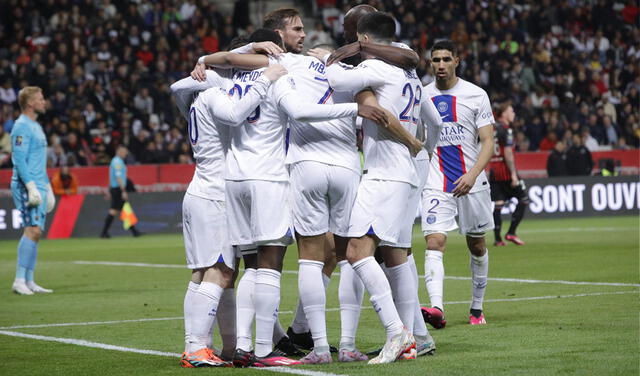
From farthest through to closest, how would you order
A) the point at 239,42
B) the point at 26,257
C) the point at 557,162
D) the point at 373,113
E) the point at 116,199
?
the point at 557,162 → the point at 116,199 → the point at 26,257 → the point at 239,42 → the point at 373,113

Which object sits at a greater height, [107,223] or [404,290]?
[404,290]

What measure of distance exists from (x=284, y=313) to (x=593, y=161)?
2019 cm

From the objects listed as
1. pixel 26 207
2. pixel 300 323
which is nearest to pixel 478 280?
pixel 300 323

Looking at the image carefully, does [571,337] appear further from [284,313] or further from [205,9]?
[205,9]

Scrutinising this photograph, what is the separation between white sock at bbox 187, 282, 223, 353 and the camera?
756cm

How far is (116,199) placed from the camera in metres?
24.8

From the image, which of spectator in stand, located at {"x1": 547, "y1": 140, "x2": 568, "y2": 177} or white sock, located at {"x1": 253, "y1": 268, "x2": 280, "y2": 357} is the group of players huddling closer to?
white sock, located at {"x1": 253, "y1": 268, "x2": 280, "y2": 357}

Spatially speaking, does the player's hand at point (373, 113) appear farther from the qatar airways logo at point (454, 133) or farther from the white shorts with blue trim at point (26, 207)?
the white shorts with blue trim at point (26, 207)

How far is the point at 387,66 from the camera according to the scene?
761cm

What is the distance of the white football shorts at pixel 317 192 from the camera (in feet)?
24.2

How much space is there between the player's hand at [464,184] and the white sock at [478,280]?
0.94 m

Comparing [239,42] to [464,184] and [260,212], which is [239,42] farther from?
[464,184]

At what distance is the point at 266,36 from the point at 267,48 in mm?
164

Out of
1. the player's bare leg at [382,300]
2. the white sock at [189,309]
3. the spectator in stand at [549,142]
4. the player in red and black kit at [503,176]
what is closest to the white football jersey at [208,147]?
the white sock at [189,309]
